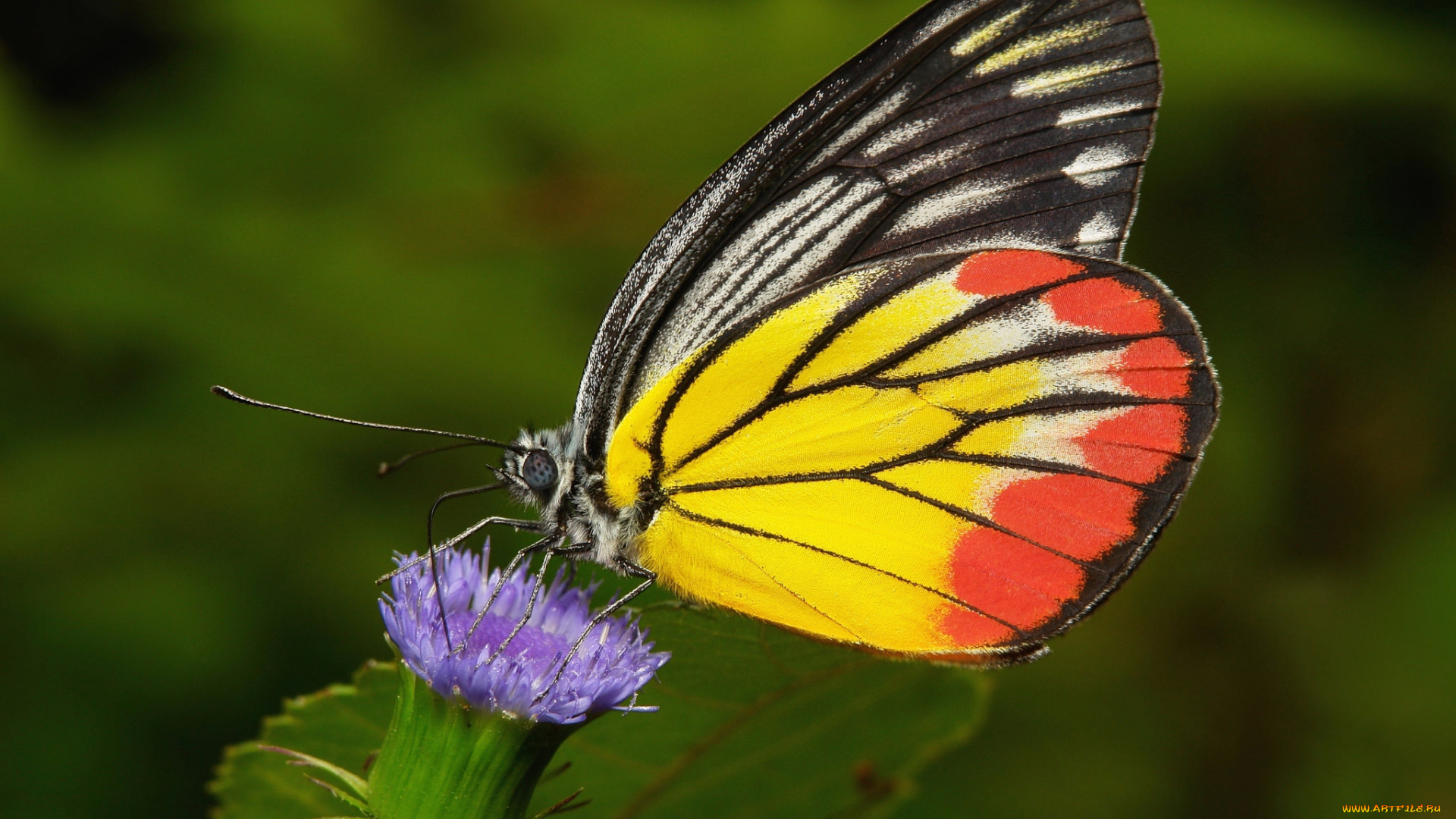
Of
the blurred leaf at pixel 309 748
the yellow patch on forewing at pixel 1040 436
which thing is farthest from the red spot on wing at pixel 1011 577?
the blurred leaf at pixel 309 748

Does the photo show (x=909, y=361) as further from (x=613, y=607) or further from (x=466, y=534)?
(x=466, y=534)

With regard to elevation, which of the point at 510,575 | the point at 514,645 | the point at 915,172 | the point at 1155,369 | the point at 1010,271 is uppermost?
the point at 915,172

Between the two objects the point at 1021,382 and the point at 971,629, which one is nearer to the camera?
the point at 971,629

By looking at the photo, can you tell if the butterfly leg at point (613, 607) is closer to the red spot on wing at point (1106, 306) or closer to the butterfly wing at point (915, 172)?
the butterfly wing at point (915, 172)

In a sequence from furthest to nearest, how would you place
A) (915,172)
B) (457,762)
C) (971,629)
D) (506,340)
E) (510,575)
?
(506,340) → (915,172) → (971,629) → (510,575) → (457,762)

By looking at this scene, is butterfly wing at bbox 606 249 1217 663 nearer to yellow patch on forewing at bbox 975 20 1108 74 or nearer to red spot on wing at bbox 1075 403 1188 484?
red spot on wing at bbox 1075 403 1188 484

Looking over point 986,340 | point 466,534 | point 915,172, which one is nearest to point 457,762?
point 466,534

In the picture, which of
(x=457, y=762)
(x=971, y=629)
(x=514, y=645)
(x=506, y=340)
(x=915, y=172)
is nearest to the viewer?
(x=457, y=762)
